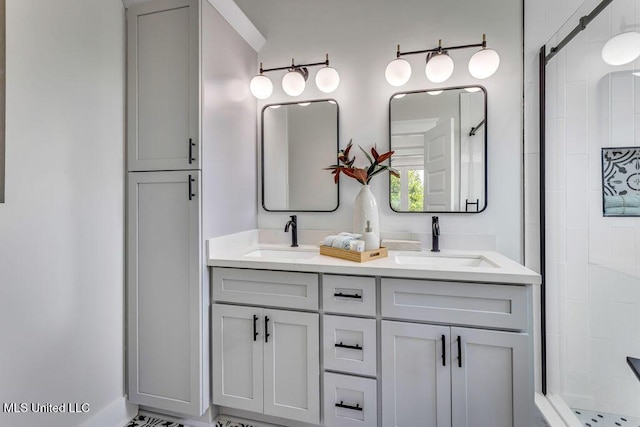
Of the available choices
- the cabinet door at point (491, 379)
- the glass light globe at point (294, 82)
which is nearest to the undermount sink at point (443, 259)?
the cabinet door at point (491, 379)

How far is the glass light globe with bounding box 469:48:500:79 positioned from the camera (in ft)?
5.53

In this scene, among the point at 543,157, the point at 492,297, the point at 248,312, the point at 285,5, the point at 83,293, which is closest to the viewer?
the point at 492,297

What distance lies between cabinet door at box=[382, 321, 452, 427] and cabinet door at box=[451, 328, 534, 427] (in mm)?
49

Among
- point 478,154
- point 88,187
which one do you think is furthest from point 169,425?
point 478,154

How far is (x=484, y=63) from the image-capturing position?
1697 millimetres

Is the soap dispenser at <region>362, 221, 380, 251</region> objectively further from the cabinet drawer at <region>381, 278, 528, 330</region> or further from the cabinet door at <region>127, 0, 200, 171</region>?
the cabinet door at <region>127, 0, 200, 171</region>

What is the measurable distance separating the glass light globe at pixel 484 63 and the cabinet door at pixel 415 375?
1.35 metres

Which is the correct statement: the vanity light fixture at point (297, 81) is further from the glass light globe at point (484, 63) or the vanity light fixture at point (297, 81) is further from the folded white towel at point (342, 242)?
the folded white towel at point (342, 242)

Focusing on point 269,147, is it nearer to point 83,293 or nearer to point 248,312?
point 248,312

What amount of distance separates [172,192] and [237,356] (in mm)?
926

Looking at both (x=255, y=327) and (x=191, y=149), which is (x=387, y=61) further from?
(x=255, y=327)

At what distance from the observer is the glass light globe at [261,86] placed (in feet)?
6.58

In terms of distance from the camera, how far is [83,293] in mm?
1500

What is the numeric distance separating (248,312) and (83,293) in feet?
2.57
